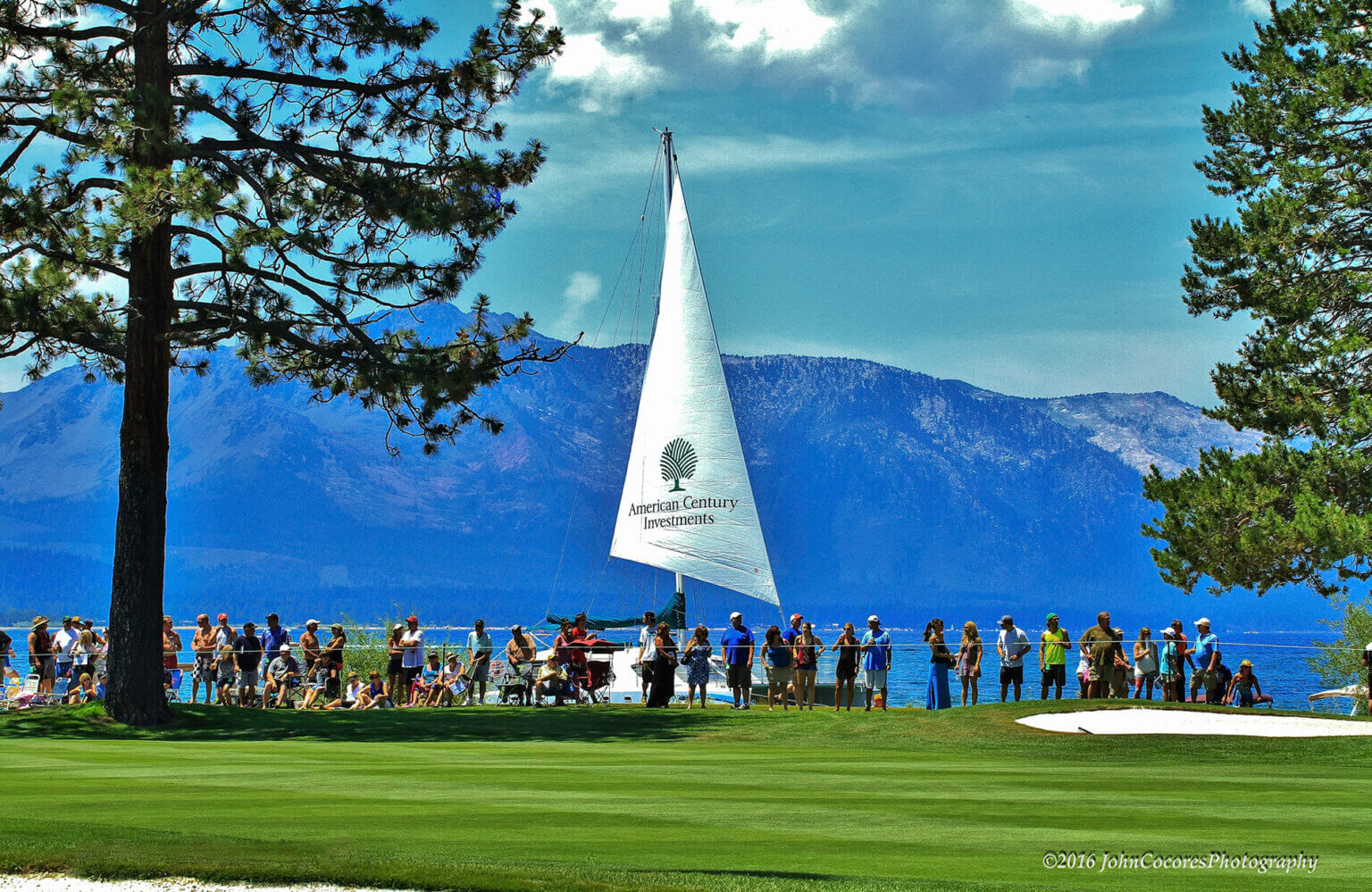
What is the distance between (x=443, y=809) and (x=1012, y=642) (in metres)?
16.6

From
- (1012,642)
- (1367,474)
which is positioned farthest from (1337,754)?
(1367,474)

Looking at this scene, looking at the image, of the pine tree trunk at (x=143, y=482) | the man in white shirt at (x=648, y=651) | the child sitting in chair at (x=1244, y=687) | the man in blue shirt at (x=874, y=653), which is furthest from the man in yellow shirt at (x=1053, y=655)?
the pine tree trunk at (x=143, y=482)

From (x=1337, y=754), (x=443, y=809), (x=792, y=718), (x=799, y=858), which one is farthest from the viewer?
(x=792, y=718)

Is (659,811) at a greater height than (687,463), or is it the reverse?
(687,463)

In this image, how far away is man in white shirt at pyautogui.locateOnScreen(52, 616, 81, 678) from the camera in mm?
27328

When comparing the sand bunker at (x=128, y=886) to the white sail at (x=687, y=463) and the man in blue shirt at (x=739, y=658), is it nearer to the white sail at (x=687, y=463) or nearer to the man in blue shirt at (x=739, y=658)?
the man in blue shirt at (x=739, y=658)

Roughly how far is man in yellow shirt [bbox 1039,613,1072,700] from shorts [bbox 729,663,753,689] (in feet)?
16.9

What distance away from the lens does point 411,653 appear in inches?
1088

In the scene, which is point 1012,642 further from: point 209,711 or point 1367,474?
point 209,711

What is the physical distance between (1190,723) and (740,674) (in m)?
7.79

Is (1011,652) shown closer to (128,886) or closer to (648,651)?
(648,651)

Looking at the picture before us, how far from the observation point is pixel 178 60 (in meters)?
23.9

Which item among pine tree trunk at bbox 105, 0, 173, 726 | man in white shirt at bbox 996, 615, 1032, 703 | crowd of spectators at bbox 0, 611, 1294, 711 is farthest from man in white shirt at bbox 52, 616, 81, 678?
man in white shirt at bbox 996, 615, 1032, 703

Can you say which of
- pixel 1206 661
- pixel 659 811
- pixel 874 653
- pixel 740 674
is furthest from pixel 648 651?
pixel 659 811
